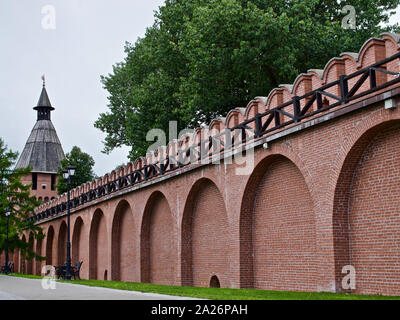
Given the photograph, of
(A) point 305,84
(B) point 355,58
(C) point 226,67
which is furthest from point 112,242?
(B) point 355,58

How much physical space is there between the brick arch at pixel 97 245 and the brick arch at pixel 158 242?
592 centimetres

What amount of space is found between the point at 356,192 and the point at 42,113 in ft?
195

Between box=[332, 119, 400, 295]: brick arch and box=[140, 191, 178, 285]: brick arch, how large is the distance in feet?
30.3

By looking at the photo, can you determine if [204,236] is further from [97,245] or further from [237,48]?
[97,245]

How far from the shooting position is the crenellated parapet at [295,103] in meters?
11.5

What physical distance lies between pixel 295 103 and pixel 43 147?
53223 mm

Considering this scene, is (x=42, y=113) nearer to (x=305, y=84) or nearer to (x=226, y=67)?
(x=226, y=67)

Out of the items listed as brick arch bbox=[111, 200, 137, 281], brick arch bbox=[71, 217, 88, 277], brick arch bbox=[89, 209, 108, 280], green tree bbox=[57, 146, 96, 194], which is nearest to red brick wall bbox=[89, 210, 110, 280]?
brick arch bbox=[89, 209, 108, 280]

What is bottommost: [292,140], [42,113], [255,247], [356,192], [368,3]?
[255,247]

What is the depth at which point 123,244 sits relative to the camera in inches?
1054

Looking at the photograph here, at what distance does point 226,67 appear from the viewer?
82.9ft

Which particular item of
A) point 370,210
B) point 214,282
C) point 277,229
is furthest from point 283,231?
point 214,282

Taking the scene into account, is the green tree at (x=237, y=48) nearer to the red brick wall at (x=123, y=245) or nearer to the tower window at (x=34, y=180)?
the red brick wall at (x=123, y=245)

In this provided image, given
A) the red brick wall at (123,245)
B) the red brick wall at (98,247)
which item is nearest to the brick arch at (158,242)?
the red brick wall at (123,245)
